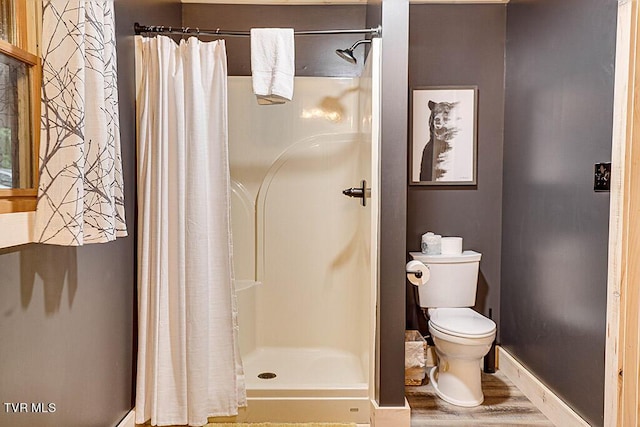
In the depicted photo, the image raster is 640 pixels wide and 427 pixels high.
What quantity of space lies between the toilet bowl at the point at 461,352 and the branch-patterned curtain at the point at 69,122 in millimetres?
1800

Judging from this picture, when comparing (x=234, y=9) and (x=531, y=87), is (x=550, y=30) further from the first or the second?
(x=234, y=9)

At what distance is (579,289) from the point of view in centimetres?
208

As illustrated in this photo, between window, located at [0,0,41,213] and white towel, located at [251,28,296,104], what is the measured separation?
3.00 feet

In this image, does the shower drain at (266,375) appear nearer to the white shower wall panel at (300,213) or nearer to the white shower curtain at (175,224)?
the white shower wall panel at (300,213)

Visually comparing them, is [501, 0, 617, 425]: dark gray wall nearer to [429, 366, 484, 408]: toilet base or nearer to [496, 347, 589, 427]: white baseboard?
[496, 347, 589, 427]: white baseboard

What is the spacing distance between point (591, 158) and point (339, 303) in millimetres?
1650

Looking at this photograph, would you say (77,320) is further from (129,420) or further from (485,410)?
(485,410)

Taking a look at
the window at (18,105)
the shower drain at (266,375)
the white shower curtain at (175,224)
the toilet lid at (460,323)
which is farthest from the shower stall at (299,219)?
the window at (18,105)

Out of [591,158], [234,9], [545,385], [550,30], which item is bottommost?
[545,385]

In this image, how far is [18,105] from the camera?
1.23 m

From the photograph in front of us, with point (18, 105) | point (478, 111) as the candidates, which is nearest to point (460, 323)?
point (478, 111)

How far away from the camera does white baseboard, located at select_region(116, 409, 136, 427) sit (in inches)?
74.5

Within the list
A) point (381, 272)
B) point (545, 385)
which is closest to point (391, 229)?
point (381, 272)

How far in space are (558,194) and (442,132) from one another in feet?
2.95
